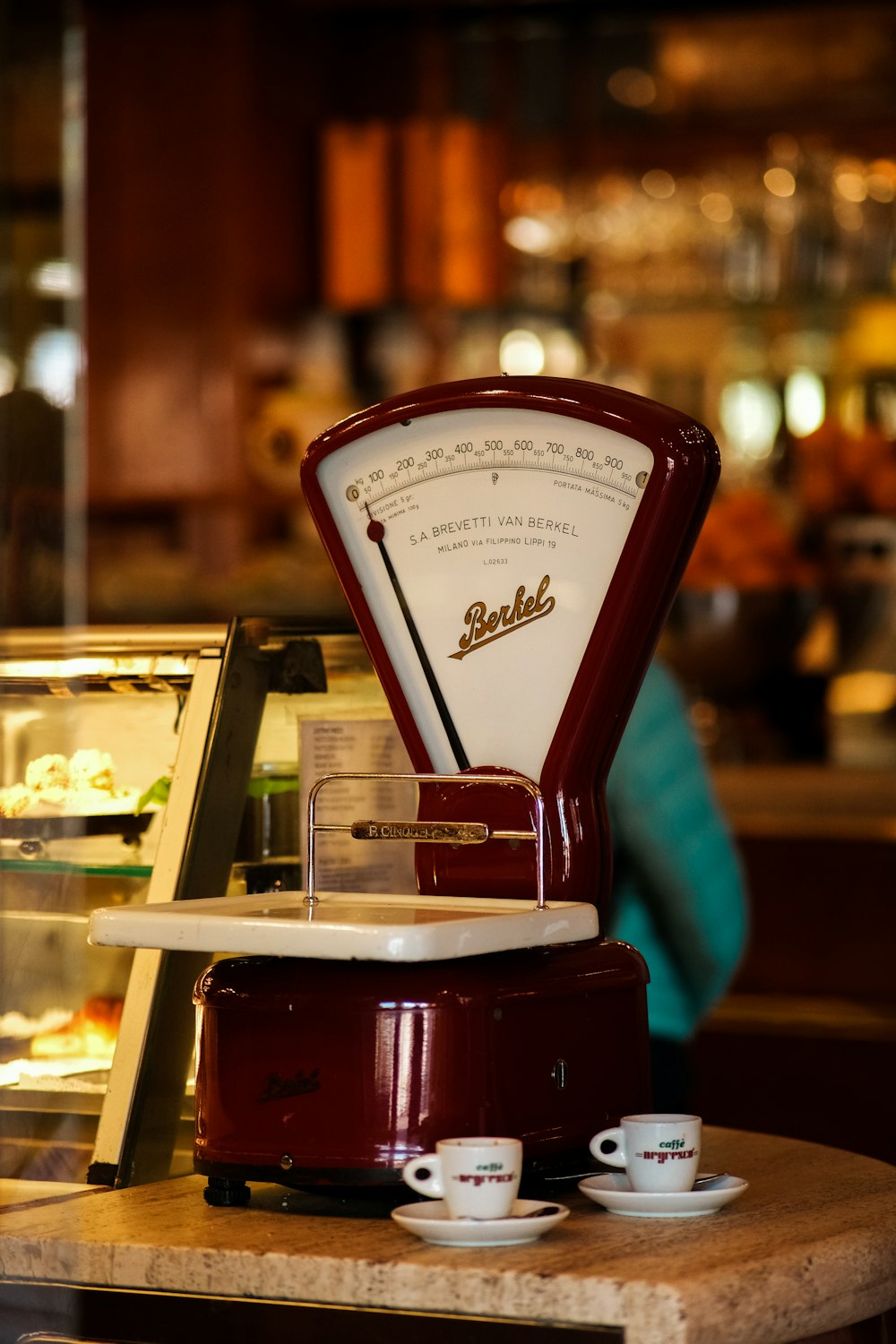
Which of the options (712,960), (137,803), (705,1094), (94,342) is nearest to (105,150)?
(94,342)

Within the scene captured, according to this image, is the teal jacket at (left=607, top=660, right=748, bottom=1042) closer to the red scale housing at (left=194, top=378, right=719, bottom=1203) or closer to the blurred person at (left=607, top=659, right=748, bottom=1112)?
the blurred person at (left=607, top=659, right=748, bottom=1112)

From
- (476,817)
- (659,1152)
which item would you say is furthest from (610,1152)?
(476,817)

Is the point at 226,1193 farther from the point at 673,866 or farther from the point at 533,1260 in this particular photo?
the point at 673,866

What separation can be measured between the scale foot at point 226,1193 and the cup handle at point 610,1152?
0.17m

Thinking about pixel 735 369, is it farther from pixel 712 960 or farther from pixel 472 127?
pixel 712 960

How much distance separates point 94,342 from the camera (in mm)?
4254

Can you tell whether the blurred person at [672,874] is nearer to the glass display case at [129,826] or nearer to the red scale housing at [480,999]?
the glass display case at [129,826]

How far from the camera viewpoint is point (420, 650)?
3.28 feet

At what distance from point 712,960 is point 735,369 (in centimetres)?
268

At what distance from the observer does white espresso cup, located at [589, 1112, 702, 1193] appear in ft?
2.96

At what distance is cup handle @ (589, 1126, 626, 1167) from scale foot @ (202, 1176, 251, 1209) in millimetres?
169

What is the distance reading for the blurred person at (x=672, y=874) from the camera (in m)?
1.75

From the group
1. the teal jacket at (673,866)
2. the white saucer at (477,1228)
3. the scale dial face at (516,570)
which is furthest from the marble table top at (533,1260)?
the teal jacket at (673,866)

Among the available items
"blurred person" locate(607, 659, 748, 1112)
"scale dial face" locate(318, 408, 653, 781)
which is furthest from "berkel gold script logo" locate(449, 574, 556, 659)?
"blurred person" locate(607, 659, 748, 1112)
